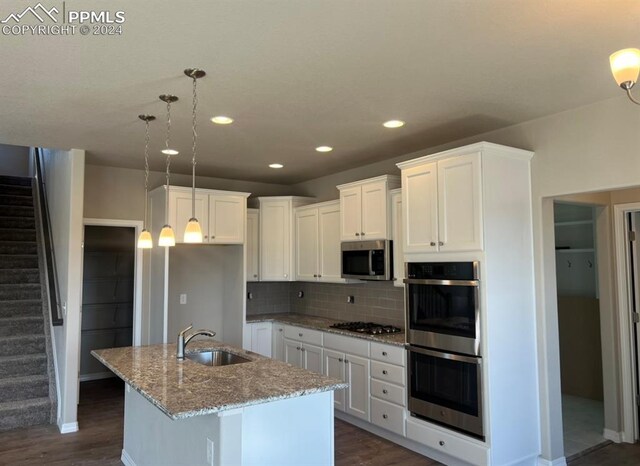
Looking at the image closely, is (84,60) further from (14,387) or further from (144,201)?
(14,387)

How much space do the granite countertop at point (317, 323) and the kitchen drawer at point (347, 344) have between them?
0.04 meters

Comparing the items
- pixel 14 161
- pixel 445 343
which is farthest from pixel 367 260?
pixel 14 161

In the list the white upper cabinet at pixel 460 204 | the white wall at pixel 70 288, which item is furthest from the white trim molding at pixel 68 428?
the white upper cabinet at pixel 460 204

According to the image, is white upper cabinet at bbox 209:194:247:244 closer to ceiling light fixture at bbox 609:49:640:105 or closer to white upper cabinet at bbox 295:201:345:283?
white upper cabinet at bbox 295:201:345:283

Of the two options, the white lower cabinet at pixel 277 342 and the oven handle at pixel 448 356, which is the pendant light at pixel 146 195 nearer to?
the white lower cabinet at pixel 277 342

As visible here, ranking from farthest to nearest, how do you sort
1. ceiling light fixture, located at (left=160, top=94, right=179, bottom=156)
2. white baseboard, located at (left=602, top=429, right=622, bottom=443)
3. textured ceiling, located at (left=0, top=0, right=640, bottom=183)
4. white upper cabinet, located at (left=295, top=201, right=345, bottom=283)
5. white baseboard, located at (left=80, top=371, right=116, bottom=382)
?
1. white baseboard, located at (left=80, top=371, right=116, bottom=382)
2. white upper cabinet, located at (left=295, top=201, right=345, bottom=283)
3. white baseboard, located at (left=602, top=429, right=622, bottom=443)
4. ceiling light fixture, located at (left=160, top=94, right=179, bottom=156)
5. textured ceiling, located at (left=0, top=0, right=640, bottom=183)

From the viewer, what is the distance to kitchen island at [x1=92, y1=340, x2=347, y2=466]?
2.35 metres

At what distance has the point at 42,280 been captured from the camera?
230 inches

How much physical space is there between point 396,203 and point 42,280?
450 cm

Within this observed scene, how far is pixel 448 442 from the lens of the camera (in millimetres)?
3594

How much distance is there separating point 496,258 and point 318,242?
8.31 feet

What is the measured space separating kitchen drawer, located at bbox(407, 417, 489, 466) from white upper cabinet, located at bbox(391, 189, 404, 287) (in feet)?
4.17

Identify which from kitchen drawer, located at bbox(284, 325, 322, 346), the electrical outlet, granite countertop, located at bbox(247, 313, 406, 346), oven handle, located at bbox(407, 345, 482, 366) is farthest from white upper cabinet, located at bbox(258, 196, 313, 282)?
the electrical outlet

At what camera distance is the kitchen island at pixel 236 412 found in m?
2.35
